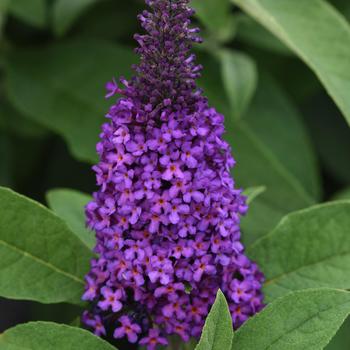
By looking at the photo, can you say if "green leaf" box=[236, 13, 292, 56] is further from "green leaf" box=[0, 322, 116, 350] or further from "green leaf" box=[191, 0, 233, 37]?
"green leaf" box=[0, 322, 116, 350]

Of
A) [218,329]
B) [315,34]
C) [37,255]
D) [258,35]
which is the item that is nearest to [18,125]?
[258,35]

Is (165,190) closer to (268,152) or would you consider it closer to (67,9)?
(268,152)

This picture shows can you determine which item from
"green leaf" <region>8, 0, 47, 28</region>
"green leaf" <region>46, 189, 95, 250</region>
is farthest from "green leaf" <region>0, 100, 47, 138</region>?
"green leaf" <region>46, 189, 95, 250</region>

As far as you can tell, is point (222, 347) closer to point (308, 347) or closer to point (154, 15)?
point (308, 347)

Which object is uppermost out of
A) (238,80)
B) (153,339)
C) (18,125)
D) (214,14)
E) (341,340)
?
(214,14)

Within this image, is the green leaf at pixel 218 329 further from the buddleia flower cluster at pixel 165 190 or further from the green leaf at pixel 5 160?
the green leaf at pixel 5 160

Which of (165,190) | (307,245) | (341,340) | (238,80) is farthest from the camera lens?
(238,80)
